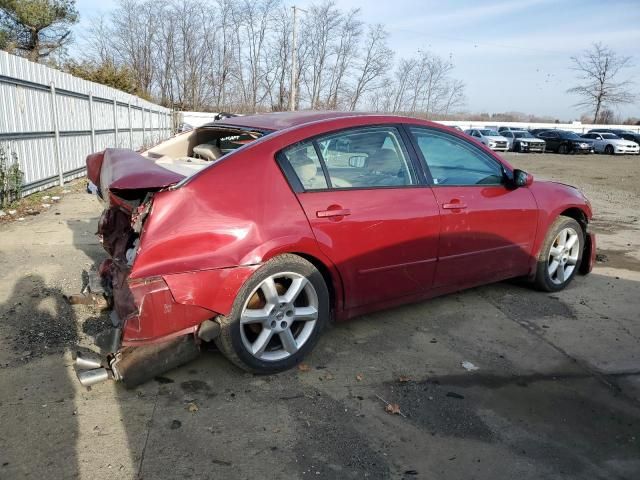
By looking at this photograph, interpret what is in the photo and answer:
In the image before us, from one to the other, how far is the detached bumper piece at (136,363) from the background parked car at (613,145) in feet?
121

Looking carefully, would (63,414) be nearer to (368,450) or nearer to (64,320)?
(64,320)

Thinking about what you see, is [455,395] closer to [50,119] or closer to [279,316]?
[279,316]

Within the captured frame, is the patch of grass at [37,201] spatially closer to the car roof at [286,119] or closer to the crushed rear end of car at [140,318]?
the car roof at [286,119]

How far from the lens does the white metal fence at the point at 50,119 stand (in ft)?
27.4

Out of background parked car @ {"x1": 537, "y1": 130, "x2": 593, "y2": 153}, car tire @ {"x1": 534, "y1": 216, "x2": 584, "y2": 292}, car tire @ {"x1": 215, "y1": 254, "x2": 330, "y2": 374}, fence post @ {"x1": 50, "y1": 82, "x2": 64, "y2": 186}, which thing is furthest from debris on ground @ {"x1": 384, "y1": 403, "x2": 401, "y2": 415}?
background parked car @ {"x1": 537, "y1": 130, "x2": 593, "y2": 153}

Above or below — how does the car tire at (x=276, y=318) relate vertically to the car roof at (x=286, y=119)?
below

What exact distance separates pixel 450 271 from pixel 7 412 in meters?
3.09

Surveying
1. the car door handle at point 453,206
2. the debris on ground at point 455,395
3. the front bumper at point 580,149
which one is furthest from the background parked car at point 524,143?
the debris on ground at point 455,395

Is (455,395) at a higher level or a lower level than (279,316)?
lower

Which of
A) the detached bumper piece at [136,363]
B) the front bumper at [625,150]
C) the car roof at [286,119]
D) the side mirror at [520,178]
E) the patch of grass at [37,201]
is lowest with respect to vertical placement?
the patch of grass at [37,201]

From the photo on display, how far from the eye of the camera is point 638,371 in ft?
11.4

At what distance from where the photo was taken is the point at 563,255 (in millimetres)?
4984

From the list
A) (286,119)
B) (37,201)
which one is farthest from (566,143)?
(286,119)

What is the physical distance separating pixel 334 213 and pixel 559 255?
281cm
